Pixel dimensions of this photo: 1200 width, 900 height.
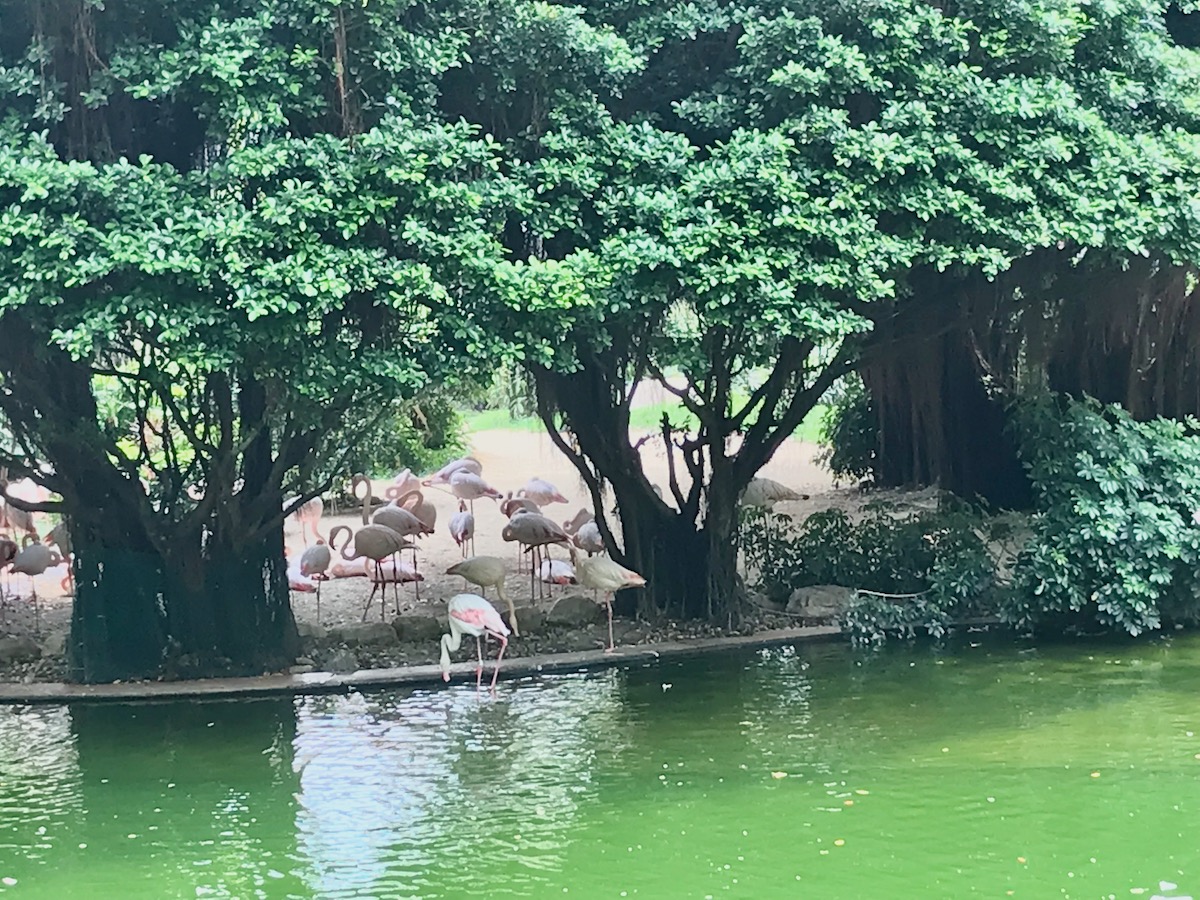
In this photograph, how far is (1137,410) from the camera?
40.1 ft

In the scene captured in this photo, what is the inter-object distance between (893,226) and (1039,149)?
0.93m

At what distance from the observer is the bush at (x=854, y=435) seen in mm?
17406

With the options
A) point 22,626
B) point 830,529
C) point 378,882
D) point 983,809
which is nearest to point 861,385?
point 830,529

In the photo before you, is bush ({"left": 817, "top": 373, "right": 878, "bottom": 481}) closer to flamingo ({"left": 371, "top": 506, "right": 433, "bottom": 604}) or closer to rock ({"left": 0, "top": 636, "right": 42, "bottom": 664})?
flamingo ({"left": 371, "top": 506, "right": 433, "bottom": 604})

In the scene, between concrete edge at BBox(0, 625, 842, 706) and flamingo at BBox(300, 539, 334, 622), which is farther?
flamingo at BBox(300, 539, 334, 622)

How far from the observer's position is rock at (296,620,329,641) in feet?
31.8

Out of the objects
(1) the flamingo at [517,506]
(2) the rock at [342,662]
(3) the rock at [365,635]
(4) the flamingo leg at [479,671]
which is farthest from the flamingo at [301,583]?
(4) the flamingo leg at [479,671]

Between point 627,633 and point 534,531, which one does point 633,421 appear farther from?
point 627,633

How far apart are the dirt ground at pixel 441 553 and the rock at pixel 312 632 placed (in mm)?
242

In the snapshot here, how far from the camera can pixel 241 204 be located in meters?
7.07

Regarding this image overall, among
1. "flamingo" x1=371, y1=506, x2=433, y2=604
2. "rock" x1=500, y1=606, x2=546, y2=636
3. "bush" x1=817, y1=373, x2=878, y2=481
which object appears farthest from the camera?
"bush" x1=817, y1=373, x2=878, y2=481

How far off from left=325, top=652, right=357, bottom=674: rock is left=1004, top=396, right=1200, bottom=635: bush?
446cm

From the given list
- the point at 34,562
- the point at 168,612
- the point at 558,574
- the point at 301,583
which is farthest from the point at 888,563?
the point at 34,562

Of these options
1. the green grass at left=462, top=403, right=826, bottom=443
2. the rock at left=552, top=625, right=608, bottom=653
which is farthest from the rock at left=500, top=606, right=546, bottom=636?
the green grass at left=462, top=403, right=826, bottom=443
